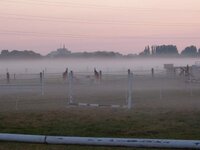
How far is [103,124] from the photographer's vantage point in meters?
12.9

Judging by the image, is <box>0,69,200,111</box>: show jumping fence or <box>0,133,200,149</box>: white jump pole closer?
<box>0,133,200,149</box>: white jump pole

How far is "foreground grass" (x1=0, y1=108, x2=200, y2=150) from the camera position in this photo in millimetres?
11070

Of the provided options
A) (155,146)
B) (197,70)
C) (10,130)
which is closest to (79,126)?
(10,130)

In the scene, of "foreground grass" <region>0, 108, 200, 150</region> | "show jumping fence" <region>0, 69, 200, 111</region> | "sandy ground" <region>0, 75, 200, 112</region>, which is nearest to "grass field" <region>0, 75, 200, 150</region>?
"foreground grass" <region>0, 108, 200, 150</region>

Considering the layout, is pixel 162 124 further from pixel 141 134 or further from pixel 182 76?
pixel 182 76

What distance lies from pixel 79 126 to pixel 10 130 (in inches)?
70.9

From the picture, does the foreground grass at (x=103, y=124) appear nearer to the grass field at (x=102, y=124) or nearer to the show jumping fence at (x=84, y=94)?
the grass field at (x=102, y=124)

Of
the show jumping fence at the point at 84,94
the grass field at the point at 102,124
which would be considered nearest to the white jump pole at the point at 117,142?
the grass field at the point at 102,124

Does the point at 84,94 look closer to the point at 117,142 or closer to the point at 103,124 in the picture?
the point at 103,124

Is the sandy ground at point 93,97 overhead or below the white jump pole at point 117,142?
below

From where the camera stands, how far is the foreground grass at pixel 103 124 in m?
11.1

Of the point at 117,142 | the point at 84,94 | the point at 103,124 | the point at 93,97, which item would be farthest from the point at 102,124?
the point at 84,94

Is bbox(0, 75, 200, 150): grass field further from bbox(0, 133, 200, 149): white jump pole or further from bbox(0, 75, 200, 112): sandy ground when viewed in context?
bbox(0, 75, 200, 112): sandy ground

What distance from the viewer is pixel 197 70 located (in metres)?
52.2
